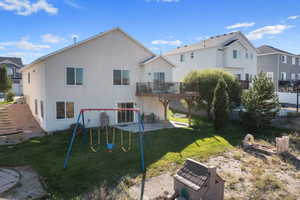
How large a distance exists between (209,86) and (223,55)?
335 inches

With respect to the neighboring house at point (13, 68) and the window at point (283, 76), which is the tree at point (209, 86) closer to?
the window at point (283, 76)

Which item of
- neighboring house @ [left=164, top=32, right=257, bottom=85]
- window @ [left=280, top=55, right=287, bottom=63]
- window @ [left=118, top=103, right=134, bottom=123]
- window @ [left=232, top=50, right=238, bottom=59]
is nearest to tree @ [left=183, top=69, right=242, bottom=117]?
window @ [left=118, top=103, right=134, bottom=123]

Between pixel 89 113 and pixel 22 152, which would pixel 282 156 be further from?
pixel 22 152

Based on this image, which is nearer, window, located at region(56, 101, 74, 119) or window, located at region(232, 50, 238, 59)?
window, located at region(56, 101, 74, 119)

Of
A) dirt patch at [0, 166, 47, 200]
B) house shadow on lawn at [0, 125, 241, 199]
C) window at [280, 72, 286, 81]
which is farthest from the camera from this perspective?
window at [280, 72, 286, 81]

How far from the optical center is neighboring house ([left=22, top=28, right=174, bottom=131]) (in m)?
13.9

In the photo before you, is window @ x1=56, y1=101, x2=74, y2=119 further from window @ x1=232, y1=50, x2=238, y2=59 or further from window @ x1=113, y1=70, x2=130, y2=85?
window @ x1=232, y1=50, x2=238, y2=59

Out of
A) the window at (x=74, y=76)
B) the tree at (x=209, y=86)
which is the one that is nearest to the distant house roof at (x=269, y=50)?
the tree at (x=209, y=86)

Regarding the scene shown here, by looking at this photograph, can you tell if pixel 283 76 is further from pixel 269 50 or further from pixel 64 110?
pixel 64 110

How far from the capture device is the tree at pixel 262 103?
1530 cm

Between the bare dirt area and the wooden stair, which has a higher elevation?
the wooden stair

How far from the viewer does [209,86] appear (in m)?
18.8

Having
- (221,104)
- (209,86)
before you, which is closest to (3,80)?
(209,86)

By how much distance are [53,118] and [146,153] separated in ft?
25.4
